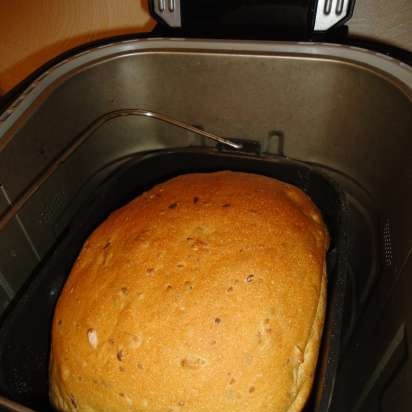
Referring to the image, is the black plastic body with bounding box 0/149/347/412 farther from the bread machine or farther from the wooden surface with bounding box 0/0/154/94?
the wooden surface with bounding box 0/0/154/94

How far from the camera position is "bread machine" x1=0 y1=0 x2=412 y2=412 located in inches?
23.4

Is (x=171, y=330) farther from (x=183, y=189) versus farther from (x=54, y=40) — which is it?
(x=54, y=40)

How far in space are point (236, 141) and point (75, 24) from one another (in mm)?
692

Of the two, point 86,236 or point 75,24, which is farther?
Answer: point 75,24

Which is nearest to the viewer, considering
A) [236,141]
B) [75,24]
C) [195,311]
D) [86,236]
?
[195,311]

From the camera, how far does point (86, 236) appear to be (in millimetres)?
654

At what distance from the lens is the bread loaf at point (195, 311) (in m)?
0.47

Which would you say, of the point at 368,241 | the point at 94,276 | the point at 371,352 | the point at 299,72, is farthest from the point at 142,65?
the point at 371,352

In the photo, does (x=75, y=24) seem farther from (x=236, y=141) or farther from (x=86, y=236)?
(x=86, y=236)

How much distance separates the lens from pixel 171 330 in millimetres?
481

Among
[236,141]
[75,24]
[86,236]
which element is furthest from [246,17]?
[75,24]

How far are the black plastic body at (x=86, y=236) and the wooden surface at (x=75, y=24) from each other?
0.42 m

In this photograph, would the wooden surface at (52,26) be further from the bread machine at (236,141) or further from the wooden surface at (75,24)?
the bread machine at (236,141)

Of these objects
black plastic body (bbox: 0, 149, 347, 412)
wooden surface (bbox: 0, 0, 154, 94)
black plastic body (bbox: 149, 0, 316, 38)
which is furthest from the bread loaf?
wooden surface (bbox: 0, 0, 154, 94)
